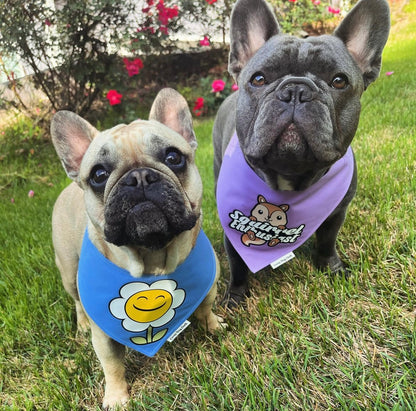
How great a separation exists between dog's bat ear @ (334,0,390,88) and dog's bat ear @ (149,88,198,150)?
0.91 meters

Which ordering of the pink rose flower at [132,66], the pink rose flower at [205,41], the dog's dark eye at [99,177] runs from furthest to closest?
1. the pink rose flower at [205,41]
2. the pink rose flower at [132,66]
3. the dog's dark eye at [99,177]

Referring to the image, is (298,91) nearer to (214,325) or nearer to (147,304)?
(147,304)

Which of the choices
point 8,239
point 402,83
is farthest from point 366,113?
point 8,239

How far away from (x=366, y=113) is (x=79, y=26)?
3.91 m

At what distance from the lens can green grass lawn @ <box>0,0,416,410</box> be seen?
1660 mm

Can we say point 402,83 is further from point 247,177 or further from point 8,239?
point 8,239

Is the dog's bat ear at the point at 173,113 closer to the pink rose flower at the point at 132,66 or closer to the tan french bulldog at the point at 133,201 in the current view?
the tan french bulldog at the point at 133,201

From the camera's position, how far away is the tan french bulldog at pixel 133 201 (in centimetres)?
145

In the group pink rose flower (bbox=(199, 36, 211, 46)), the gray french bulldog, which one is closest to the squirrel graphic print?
the gray french bulldog

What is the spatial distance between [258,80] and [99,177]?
922 millimetres

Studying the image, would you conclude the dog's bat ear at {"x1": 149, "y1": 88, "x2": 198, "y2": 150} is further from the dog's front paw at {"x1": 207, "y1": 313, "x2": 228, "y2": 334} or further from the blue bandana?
the dog's front paw at {"x1": 207, "y1": 313, "x2": 228, "y2": 334}

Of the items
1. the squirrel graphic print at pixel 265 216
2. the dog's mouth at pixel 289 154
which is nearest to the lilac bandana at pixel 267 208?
the squirrel graphic print at pixel 265 216

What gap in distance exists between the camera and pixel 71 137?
6.05 ft

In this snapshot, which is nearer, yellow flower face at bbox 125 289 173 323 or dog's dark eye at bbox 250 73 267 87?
yellow flower face at bbox 125 289 173 323
